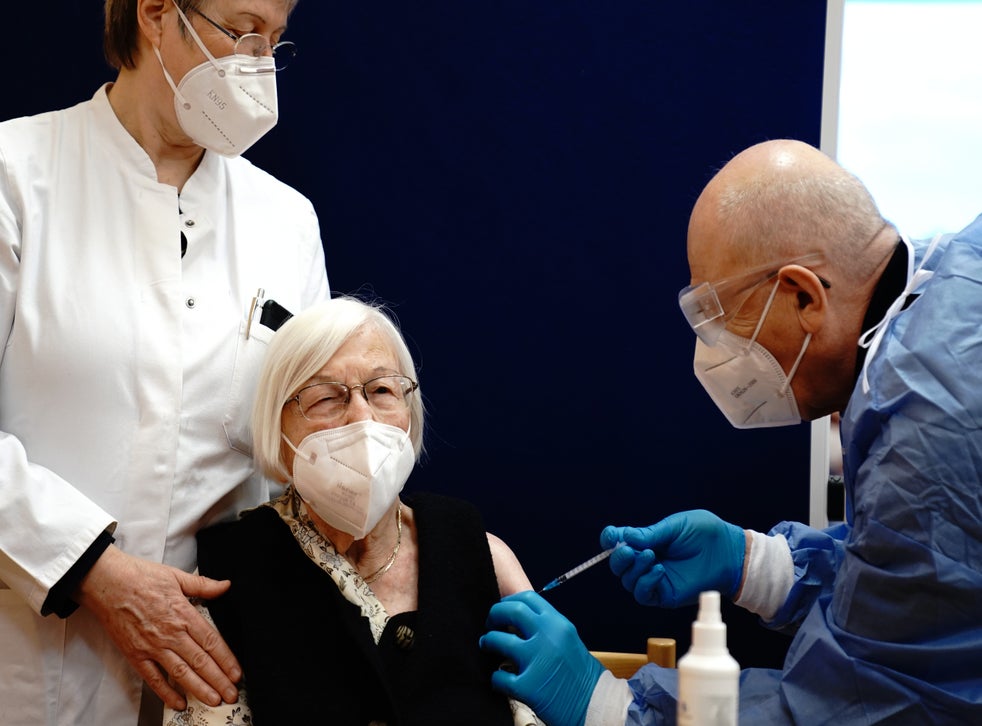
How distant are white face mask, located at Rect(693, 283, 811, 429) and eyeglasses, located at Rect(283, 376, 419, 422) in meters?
0.55

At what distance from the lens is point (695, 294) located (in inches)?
71.6

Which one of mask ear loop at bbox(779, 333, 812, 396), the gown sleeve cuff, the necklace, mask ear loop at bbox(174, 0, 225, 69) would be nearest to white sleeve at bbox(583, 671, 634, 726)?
the necklace

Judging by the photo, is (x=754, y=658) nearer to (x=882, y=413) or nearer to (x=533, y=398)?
(x=533, y=398)

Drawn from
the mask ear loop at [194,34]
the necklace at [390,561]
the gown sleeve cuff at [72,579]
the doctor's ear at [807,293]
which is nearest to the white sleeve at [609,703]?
the necklace at [390,561]

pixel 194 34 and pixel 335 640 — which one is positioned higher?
pixel 194 34

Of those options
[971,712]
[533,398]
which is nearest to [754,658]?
[533,398]

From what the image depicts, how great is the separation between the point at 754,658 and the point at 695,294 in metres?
1.10

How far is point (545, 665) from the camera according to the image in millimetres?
1780

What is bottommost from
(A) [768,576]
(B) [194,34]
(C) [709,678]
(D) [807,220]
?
(A) [768,576]

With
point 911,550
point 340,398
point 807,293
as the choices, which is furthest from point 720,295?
point 340,398

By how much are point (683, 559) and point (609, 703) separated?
423 mm

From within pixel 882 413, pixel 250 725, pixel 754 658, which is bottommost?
pixel 754 658

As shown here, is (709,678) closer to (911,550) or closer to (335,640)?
(911,550)

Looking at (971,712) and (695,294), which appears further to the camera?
(695,294)
